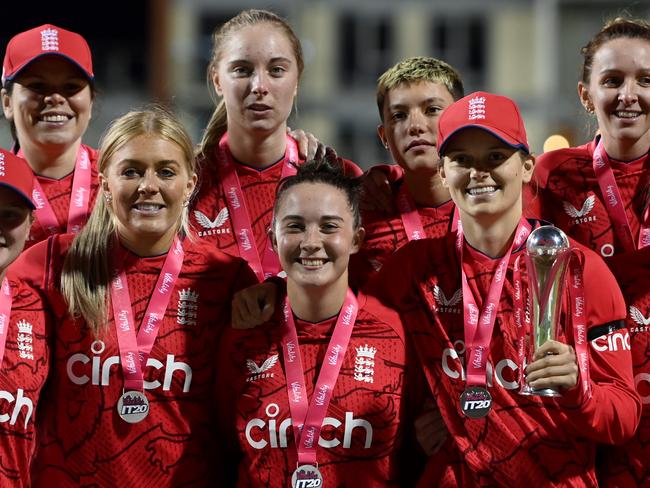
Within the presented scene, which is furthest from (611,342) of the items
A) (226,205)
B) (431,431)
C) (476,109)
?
(226,205)

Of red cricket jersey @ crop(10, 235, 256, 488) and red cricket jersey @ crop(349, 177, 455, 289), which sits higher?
red cricket jersey @ crop(349, 177, 455, 289)

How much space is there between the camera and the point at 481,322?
14.0ft

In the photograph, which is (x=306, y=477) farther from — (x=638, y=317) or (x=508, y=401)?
(x=638, y=317)

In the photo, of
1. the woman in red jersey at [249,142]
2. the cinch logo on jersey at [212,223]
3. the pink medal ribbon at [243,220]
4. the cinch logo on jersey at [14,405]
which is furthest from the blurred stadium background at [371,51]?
the cinch logo on jersey at [14,405]

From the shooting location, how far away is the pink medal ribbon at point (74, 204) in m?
5.07

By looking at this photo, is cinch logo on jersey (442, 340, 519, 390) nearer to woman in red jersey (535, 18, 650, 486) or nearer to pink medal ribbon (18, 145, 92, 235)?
woman in red jersey (535, 18, 650, 486)

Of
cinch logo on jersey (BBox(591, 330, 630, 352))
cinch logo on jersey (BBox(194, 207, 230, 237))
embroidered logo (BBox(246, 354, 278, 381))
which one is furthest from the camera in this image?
cinch logo on jersey (BBox(194, 207, 230, 237))

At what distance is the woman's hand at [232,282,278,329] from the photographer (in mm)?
4398

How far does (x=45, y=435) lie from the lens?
4449 mm

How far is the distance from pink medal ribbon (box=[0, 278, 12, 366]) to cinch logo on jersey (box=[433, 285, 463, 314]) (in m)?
1.51

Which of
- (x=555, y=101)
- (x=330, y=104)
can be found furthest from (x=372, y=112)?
(x=555, y=101)

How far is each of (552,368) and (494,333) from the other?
1.77ft

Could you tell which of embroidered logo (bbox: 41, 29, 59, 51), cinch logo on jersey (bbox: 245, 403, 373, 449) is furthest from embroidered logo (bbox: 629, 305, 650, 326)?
embroidered logo (bbox: 41, 29, 59, 51)

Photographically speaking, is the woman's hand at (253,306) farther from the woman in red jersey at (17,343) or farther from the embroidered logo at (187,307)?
the woman in red jersey at (17,343)
